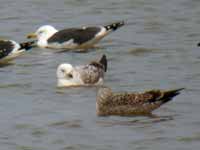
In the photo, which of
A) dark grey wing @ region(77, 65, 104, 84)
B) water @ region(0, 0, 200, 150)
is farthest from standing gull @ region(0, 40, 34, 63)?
dark grey wing @ region(77, 65, 104, 84)

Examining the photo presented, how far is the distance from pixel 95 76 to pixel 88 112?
1.95m

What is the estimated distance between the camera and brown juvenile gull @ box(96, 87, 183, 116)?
11.7 metres

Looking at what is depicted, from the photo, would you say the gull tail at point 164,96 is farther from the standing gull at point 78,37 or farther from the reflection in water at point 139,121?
the standing gull at point 78,37

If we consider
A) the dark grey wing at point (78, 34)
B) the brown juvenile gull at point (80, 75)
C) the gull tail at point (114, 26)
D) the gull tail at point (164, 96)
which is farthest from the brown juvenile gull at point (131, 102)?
the gull tail at point (114, 26)

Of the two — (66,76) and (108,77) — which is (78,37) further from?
(66,76)

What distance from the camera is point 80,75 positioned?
14078mm

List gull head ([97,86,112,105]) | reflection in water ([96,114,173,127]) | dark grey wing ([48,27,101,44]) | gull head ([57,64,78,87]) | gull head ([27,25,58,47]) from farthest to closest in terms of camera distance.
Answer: gull head ([27,25,58,47]) → dark grey wing ([48,27,101,44]) → gull head ([57,64,78,87]) → gull head ([97,86,112,105]) → reflection in water ([96,114,173,127])

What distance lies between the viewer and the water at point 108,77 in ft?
35.7

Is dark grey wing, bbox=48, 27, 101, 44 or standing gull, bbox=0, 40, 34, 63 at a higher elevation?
dark grey wing, bbox=48, 27, 101, 44

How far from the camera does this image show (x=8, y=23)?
18.8 meters

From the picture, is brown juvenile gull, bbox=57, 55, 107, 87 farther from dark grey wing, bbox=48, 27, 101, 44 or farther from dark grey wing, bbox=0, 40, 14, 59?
dark grey wing, bbox=48, 27, 101, 44

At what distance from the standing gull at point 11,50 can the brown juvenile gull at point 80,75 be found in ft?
6.81

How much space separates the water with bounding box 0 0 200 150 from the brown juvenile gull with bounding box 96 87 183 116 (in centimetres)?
13

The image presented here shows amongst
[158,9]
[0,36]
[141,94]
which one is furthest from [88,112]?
[158,9]
